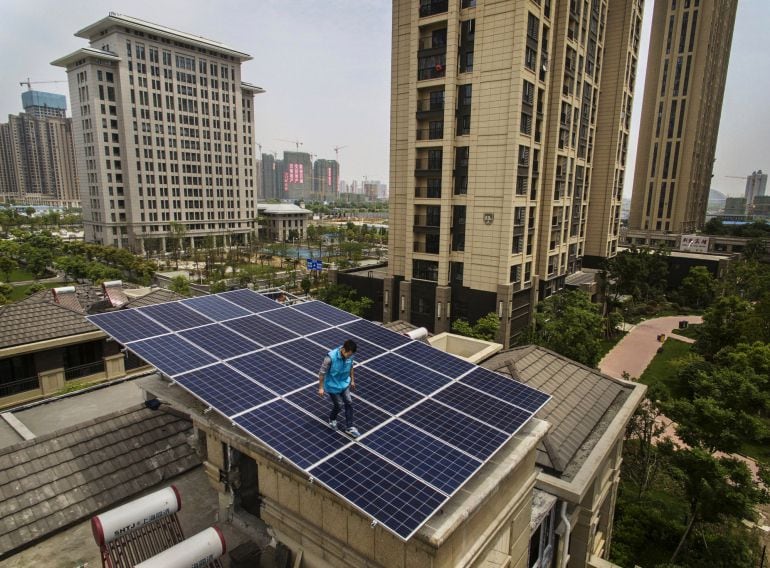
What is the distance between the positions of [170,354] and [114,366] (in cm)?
1823

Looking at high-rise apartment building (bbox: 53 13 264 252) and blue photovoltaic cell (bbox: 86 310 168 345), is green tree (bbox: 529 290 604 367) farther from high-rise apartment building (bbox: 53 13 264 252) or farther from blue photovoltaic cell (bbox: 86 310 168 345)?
high-rise apartment building (bbox: 53 13 264 252)

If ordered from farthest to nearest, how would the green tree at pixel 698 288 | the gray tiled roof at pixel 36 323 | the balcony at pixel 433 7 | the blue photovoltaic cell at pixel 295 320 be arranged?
1. the green tree at pixel 698 288
2. the balcony at pixel 433 7
3. the gray tiled roof at pixel 36 323
4. the blue photovoltaic cell at pixel 295 320

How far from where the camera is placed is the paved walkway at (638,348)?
43.9m

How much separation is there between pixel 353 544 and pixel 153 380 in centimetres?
711

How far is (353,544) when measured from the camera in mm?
7570

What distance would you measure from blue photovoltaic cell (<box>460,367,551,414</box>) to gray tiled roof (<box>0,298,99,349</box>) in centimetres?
2123

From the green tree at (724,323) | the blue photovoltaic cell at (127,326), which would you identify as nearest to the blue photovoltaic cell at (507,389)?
the blue photovoltaic cell at (127,326)

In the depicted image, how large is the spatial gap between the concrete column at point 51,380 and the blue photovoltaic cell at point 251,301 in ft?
46.1

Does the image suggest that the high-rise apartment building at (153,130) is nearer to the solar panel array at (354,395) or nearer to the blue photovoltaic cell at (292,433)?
the solar panel array at (354,395)

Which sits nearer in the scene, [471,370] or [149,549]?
[149,549]

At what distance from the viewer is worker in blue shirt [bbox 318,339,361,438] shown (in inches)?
331

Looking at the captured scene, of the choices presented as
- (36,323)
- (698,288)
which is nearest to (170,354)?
(36,323)

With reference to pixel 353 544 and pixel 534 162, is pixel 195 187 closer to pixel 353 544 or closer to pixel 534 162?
pixel 534 162

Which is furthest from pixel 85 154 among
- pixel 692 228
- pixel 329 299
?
pixel 692 228
